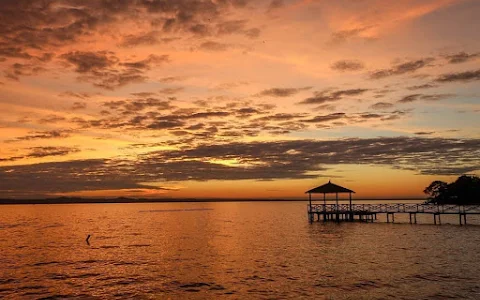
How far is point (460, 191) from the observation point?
404 ft

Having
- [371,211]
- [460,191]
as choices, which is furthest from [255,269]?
[460,191]

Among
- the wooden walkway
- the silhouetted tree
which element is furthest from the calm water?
the silhouetted tree

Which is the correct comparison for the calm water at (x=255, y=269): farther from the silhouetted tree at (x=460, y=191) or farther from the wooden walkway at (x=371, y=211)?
the silhouetted tree at (x=460, y=191)

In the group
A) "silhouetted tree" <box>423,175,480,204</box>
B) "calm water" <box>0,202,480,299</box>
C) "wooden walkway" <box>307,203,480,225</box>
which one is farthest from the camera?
"silhouetted tree" <box>423,175,480,204</box>

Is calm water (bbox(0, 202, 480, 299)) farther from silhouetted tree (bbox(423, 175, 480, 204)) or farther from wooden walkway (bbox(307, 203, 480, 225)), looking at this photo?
silhouetted tree (bbox(423, 175, 480, 204))

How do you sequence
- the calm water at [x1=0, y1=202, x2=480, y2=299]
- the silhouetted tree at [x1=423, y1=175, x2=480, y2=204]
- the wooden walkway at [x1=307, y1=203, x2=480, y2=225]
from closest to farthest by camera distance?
A: the calm water at [x1=0, y1=202, x2=480, y2=299]
the wooden walkway at [x1=307, y1=203, x2=480, y2=225]
the silhouetted tree at [x1=423, y1=175, x2=480, y2=204]

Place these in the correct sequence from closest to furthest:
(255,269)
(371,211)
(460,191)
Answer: (255,269) → (371,211) → (460,191)

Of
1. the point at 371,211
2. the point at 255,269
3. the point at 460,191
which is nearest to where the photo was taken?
the point at 255,269

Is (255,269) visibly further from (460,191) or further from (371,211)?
(460,191)

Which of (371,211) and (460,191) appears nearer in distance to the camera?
(371,211)

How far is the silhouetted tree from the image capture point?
391 ft

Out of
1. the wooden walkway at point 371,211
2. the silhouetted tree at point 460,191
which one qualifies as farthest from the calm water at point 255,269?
the silhouetted tree at point 460,191

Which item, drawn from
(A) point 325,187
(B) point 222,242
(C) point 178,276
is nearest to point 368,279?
(C) point 178,276

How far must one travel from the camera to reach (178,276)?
29.9m
